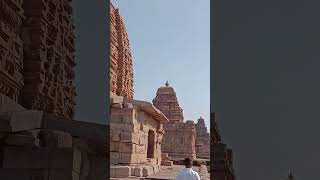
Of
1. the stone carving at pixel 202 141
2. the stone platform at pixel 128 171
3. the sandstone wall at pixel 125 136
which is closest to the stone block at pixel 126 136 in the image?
the sandstone wall at pixel 125 136

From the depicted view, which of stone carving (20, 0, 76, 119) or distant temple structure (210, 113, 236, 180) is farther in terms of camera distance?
distant temple structure (210, 113, 236, 180)

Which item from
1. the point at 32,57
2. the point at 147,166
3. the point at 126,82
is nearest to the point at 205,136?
the point at 126,82

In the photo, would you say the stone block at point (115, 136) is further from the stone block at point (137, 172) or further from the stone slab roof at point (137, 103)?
the stone block at point (137, 172)

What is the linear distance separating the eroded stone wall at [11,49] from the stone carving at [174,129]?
26.0 metres

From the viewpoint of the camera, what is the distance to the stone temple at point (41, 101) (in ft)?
15.0

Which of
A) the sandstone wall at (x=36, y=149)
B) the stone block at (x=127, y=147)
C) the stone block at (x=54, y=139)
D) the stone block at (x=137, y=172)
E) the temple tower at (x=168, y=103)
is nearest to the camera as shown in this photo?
the sandstone wall at (x=36, y=149)

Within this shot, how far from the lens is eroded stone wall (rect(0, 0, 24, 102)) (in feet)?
18.8

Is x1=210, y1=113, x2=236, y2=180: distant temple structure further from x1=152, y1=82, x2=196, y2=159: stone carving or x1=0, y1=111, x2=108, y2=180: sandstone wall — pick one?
x1=152, y1=82, x2=196, y2=159: stone carving

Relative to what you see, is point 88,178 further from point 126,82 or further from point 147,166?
point 126,82

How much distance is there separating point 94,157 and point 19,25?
212cm

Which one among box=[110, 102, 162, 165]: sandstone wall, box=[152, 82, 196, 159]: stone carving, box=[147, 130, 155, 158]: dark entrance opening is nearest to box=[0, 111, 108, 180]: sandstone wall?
box=[110, 102, 162, 165]: sandstone wall

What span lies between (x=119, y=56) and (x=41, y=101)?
47.5 feet

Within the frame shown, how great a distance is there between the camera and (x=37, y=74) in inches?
256

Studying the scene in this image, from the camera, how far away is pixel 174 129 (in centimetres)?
3350
